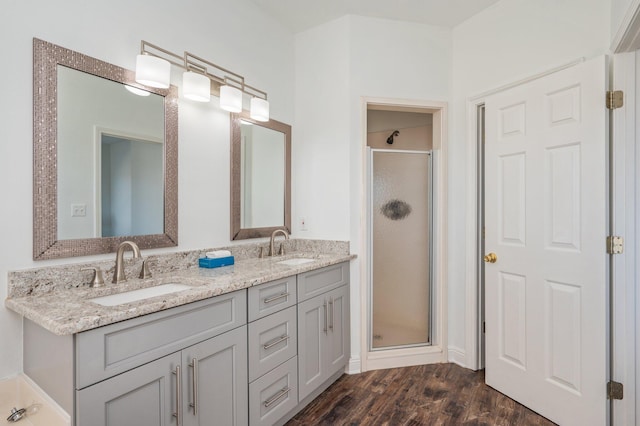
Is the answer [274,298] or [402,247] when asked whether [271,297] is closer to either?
[274,298]

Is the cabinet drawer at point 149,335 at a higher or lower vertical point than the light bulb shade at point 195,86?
lower

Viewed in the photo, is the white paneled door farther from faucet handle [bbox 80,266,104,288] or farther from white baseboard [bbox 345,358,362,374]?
faucet handle [bbox 80,266,104,288]

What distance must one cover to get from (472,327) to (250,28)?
276 centimetres

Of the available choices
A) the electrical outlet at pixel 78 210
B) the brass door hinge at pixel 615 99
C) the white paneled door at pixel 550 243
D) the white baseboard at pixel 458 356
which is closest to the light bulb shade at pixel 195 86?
the electrical outlet at pixel 78 210

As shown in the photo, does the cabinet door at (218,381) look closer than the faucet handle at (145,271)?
Yes

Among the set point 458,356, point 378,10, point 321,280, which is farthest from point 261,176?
point 458,356

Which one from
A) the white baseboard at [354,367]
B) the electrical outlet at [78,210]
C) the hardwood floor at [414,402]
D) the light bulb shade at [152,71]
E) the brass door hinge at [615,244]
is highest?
the light bulb shade at [152,71]

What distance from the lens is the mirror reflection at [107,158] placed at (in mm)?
1411

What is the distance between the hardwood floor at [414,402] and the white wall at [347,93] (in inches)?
12.5

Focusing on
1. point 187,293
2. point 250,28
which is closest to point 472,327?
point 187,293

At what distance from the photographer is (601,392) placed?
1.69m

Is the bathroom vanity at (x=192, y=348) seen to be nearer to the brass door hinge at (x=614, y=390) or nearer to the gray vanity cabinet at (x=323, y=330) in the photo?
Answer: the gray vanity cabinet at (x=323, y=330)

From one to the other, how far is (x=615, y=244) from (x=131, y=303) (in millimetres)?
2248

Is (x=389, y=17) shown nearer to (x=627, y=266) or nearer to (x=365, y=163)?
(x=365, y=163)
